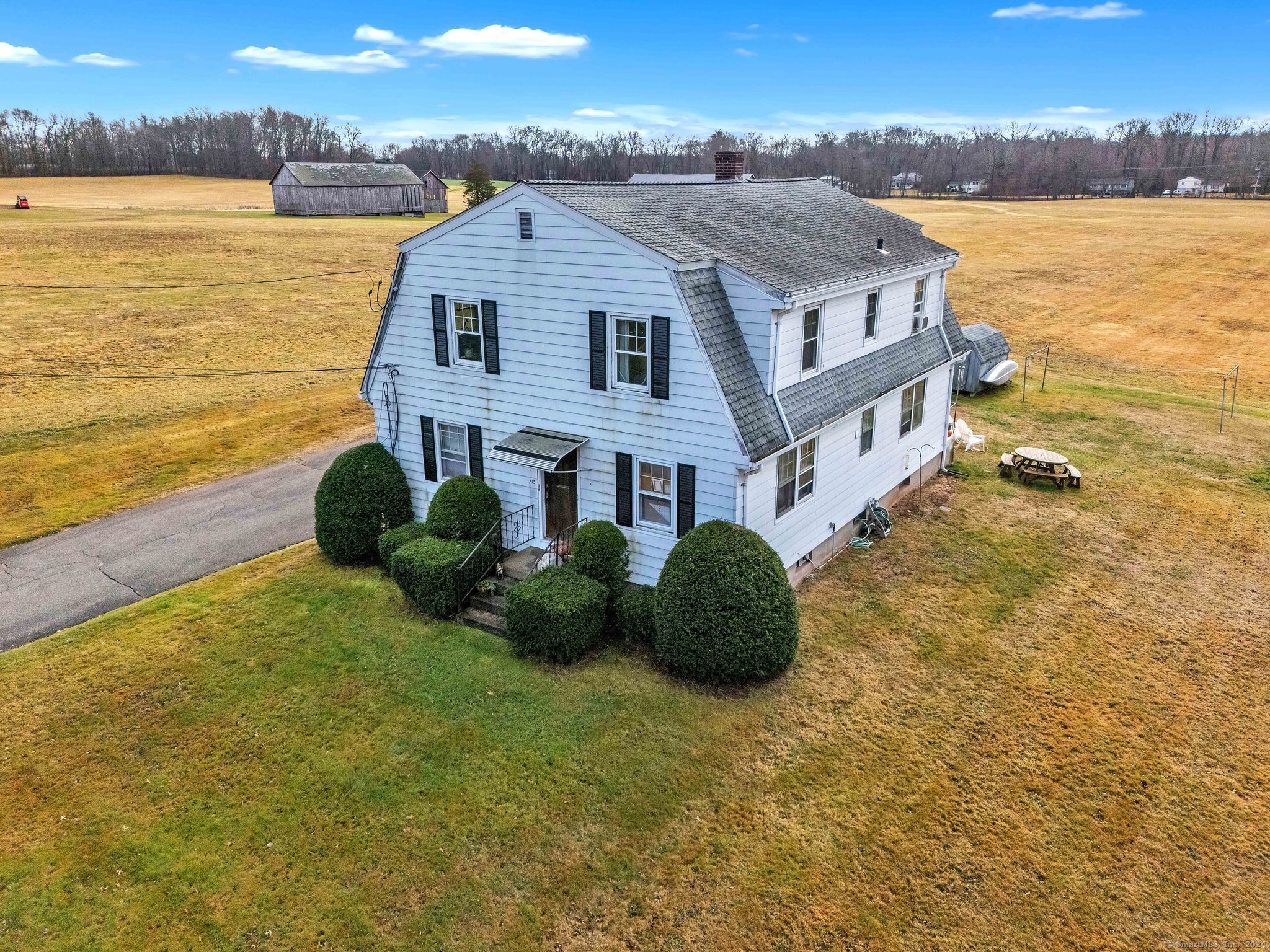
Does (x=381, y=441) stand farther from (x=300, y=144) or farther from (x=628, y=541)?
(x=300, y=144)

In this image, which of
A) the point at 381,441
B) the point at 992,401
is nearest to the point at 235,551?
the point at 381,441

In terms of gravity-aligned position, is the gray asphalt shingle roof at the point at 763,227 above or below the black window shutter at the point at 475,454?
above

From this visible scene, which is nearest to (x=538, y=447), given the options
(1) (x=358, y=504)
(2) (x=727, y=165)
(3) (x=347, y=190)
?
(1) (x=358, y=504)

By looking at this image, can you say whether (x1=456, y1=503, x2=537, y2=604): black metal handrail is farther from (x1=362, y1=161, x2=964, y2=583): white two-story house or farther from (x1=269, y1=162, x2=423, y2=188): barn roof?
(x1=269, y1=162, x2=423, y2=188): barn roof

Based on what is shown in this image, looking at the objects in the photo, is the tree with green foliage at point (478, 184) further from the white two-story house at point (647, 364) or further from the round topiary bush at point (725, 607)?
the round topiary bush at point (725, 607)

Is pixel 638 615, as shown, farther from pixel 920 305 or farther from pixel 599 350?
pixel 920 305

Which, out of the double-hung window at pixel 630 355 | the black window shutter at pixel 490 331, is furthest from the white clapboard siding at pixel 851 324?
the black window shutter at pixel 490 331

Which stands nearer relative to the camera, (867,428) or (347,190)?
(867,428)

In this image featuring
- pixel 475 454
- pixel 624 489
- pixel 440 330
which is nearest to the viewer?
pixel 624 489
